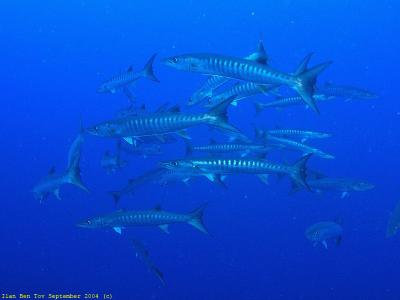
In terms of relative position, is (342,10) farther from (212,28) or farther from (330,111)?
(330,111)

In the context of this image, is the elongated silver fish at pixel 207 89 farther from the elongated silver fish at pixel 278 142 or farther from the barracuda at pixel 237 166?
the barracuda at pixel 237 166

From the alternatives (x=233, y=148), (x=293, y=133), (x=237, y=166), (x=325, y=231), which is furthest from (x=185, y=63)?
(x=325, y=231)

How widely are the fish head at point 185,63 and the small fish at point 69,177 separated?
2.73m

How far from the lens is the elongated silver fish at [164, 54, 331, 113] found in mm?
5602

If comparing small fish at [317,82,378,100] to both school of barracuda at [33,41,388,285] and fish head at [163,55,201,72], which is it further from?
fish head at [163,55,201,72]

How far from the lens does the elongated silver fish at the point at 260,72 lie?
5.60 meters

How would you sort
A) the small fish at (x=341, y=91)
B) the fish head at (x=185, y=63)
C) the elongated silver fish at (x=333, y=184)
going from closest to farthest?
the fish head at (x=185, y=63) → the elongated silver fish at (x=333, y=184) → the small fish at (x=341, y=91)

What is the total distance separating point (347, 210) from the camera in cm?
1903

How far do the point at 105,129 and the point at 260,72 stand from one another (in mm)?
2351

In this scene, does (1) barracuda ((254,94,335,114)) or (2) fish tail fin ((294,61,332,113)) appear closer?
(2) fish tail fin ((294,61,332,113))

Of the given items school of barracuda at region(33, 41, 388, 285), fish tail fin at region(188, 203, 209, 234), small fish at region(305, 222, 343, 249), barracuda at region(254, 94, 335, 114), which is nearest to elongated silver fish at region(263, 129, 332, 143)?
school of barracuda at region(33, 41, 388, 285)

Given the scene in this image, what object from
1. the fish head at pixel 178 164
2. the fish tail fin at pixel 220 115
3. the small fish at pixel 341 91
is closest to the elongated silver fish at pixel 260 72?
the fish tail fin at pixel 220 115

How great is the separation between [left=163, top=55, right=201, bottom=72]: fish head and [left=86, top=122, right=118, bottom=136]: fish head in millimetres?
1193

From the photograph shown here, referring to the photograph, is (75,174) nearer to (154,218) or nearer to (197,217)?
(154,218)
